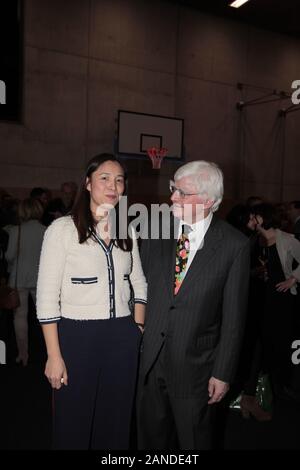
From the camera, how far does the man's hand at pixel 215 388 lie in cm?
172

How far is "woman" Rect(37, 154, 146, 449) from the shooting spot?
1.64 m

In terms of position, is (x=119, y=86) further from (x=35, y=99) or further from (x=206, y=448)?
(x=206, y=448)

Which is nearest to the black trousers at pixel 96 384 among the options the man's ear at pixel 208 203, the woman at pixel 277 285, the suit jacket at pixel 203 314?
the suit jacket at pixel 203 314

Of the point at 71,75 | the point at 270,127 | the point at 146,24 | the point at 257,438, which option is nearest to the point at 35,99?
the point at 71,75

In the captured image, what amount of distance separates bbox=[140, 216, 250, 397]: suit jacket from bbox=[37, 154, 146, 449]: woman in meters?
0.14

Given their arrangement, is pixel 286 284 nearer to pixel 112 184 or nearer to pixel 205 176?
pixel 205 176

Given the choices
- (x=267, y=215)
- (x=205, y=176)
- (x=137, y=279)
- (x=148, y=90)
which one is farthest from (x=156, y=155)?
(x=205, y=176)

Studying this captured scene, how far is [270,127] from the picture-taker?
1204cm

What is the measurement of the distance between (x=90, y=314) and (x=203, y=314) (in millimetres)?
457

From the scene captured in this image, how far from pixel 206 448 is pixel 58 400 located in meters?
0.66

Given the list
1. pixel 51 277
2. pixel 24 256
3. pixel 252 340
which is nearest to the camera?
pixel 51 277

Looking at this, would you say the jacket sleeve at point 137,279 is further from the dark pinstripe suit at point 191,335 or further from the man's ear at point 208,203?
the man's ear at point 208,203

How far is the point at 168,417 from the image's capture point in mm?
1815

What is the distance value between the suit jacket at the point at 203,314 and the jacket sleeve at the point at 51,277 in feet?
1.35
